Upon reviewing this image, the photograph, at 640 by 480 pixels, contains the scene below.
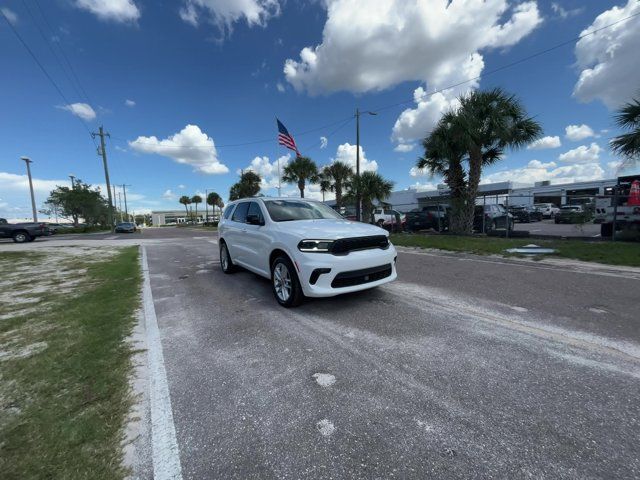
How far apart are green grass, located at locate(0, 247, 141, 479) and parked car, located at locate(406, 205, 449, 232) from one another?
15789mm

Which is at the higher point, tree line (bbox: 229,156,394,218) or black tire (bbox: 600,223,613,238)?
tree line (bbox: 229,156,394,218)

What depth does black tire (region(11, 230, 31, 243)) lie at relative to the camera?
783 inches

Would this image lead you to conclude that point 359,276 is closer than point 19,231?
Yes

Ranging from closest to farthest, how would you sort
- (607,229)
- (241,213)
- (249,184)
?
1. (241,213)
2. (607,229)
3. (249,184)

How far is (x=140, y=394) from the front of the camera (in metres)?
2.42

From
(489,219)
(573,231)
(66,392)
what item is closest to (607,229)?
(573,231)

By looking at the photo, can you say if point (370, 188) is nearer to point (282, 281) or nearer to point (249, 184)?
point (282, 281)

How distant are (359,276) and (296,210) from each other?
2072 mm

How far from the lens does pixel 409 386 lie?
2443mm

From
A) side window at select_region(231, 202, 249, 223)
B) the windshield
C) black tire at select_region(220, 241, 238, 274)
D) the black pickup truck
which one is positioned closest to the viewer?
the windshield

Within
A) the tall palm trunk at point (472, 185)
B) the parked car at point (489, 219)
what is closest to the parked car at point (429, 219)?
the parked car at point (489, 219)

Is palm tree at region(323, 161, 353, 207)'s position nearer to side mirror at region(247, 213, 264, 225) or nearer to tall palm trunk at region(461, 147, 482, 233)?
Result: tall palm trunk at region(461, 147, 482, 233)

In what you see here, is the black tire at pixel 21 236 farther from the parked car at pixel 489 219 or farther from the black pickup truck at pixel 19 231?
the parked car at pixel 489 219

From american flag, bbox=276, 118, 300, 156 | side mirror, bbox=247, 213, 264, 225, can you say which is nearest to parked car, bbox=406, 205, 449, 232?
american flag, bbox=276, 118, 300, 156
